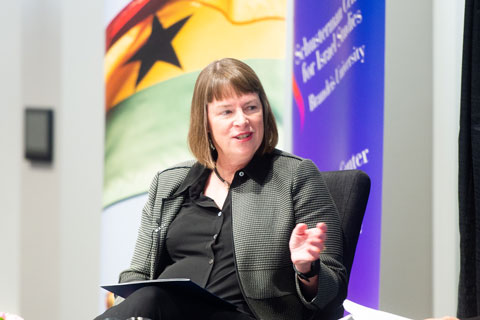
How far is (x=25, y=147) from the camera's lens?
3184mm

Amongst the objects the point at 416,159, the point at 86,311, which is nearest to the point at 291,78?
the point at 416,159

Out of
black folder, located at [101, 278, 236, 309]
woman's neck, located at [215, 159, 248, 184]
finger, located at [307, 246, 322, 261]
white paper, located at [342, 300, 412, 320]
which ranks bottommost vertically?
white paper, located at [342, 300, 412, 320]

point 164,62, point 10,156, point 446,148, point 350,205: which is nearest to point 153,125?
point 164,62

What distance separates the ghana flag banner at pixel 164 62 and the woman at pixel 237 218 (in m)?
0.83

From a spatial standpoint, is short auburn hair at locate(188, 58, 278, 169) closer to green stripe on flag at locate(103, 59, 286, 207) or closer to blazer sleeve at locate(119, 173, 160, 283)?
blazer sleeve at locate(119, 173, 160, 283)

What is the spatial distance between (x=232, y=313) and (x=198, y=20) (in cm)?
159

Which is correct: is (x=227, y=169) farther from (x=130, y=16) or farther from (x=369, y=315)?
(x=130, y=16)

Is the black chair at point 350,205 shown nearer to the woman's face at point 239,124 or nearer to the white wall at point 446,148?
the woman's face at point 239,124

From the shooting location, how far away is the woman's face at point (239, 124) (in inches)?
75.1

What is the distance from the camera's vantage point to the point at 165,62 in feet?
9.49

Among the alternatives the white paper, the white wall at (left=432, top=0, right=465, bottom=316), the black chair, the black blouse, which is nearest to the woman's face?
the black blouse

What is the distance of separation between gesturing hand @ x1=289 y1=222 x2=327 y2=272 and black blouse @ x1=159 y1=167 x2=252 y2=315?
0.28 meters

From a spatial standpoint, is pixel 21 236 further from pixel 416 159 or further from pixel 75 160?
pixel 416 159

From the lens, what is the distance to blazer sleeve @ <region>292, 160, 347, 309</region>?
1755 millimetres
